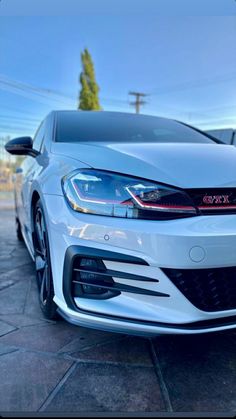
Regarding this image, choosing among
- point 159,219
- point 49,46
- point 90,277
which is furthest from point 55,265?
point 49,46

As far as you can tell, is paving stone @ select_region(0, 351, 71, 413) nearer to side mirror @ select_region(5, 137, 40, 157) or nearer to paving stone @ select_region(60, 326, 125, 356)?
paving stone @ select_region(60, 326, 125, 356)

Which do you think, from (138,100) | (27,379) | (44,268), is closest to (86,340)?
(27,379)

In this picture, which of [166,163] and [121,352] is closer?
[166,163]

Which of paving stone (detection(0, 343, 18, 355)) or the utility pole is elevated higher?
the utility pole

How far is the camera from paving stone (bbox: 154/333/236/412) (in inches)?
43.4

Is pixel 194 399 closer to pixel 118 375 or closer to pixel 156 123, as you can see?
pixel 118 375

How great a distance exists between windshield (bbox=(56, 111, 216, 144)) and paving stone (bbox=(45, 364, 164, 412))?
53.4 inches

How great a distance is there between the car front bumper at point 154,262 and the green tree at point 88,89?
14338 millimetres

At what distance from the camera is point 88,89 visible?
14656 mm

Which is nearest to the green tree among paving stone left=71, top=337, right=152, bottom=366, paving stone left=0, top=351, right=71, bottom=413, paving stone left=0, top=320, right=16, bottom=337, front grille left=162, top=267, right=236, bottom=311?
paving stone left=0, top=320, right=16, bottom=337

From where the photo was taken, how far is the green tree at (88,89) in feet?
47.3

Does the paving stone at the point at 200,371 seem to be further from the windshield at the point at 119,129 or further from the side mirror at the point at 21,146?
the side mirror at the point at 21,146

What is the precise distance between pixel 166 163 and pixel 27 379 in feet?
3.75

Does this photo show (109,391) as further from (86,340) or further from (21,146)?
(21,146)
